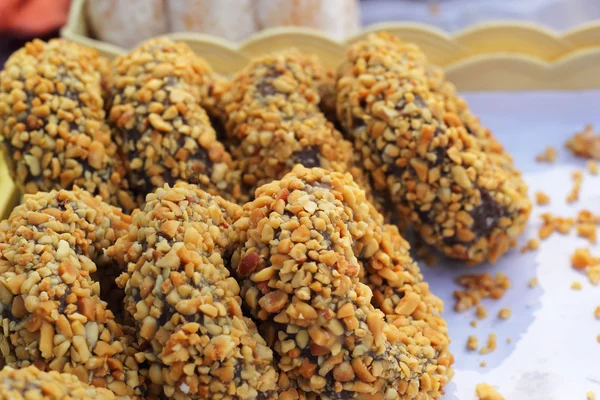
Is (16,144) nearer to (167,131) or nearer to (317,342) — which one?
(167,131)

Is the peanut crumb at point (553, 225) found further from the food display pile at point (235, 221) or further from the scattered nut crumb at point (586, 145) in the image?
the scattered nut crumb at point (586, 145)

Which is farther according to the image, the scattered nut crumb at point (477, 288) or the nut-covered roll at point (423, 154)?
the scattered nut crumb at point (477, 288)

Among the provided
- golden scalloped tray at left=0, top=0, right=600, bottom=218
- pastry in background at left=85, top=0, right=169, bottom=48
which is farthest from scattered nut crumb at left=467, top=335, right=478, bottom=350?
pastry in background at left=85, top=0, right=169, bottom=48

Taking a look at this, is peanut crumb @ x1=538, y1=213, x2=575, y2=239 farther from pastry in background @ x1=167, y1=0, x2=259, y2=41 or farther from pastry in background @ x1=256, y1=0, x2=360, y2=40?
pastry in background @ x1=167, y1=0, x2=259, y2=41

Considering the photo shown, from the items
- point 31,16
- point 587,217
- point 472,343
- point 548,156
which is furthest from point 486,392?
point 31,16

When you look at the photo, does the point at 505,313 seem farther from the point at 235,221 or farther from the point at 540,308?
the point at 235,221

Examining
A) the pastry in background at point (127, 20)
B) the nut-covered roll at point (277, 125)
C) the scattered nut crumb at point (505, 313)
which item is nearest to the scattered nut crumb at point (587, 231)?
the scattered nut crumb at point (505, 313)
